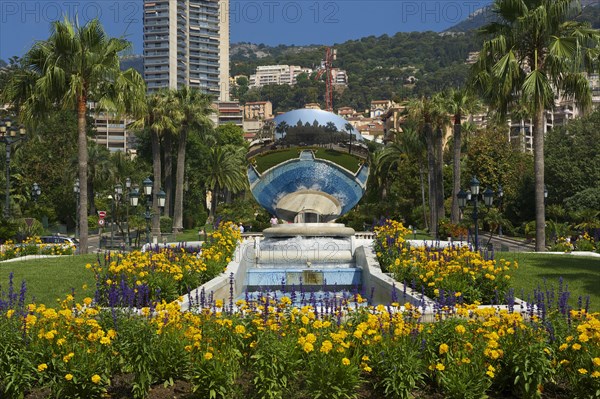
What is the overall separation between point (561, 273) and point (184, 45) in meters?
181

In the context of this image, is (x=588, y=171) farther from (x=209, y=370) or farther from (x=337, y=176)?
(x=209, y=370)

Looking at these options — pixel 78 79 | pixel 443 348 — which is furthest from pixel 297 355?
pixel 78 79

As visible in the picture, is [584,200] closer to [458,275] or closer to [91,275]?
[458,275]

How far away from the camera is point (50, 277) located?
1548cm

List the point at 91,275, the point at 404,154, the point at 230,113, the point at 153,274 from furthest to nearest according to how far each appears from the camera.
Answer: the point at 230,113
the point at 404,154
the point at 91,275
the point at 153,274

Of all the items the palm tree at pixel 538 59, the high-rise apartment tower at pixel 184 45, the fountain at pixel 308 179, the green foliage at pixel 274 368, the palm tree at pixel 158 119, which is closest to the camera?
the green foliage at pixel 274 368

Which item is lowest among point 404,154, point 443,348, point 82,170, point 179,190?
point 443,348

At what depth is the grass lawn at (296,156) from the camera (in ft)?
83.6

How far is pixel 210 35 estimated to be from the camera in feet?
644

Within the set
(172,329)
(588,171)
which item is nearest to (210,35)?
(588,171)

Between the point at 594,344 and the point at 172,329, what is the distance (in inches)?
174

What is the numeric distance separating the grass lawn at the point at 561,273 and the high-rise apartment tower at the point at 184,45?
159m

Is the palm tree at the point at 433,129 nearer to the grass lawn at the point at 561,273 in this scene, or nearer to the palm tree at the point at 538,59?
the palm tree at the point at 538,59

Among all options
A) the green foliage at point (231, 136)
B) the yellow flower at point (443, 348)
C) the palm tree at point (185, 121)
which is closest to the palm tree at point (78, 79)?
the yellow flower at point (443, 348)
